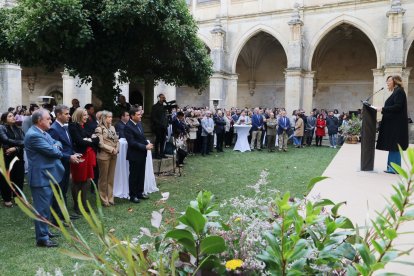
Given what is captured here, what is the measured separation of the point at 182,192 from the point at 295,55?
55.1 ft

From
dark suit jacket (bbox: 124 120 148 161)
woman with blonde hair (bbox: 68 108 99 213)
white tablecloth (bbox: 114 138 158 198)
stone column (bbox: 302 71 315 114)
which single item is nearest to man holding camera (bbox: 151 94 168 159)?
white tablecloth (bbox: 114 138 158 198)

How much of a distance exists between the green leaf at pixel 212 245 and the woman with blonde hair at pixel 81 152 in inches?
212

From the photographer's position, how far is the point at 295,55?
74.4ft

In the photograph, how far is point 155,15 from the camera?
7562 mm

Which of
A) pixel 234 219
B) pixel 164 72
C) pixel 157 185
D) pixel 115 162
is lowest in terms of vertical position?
pixel 157 185

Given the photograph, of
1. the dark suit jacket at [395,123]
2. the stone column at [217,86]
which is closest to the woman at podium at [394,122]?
the dark suit jacket at [395,123]

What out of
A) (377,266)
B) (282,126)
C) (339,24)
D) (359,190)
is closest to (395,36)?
(339,24)

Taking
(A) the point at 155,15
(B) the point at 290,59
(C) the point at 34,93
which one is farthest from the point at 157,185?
(C) the point at 34,93

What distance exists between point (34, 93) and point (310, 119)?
1892 cm

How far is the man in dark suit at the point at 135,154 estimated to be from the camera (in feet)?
24.0

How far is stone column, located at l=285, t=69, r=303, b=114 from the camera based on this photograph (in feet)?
74.8

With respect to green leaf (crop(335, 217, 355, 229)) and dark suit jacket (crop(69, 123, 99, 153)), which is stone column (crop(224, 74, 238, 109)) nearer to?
dark suit jacket (crop(69, 123, 99, 153))

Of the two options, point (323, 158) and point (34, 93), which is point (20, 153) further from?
point (34, 93)

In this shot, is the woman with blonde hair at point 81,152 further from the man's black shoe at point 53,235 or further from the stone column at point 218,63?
the stone column at point 218,63
